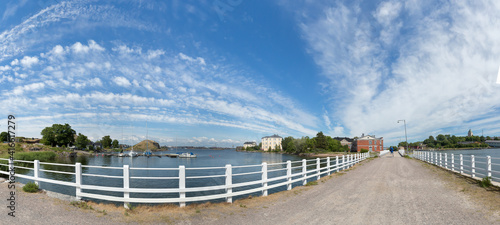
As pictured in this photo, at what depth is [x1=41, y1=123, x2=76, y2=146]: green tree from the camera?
10506 cm

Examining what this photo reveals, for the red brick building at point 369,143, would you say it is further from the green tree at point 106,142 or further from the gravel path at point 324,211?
the green tree at point 106,142

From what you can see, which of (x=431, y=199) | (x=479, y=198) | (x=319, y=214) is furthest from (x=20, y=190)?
(x=479, y=198)

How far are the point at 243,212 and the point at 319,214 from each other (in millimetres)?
2192

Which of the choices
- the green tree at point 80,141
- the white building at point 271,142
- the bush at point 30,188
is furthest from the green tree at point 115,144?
the bush at point 30,188

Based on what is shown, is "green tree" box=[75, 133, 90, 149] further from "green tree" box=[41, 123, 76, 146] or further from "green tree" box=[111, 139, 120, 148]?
"green tree" box=[111, 139, 120, 148]

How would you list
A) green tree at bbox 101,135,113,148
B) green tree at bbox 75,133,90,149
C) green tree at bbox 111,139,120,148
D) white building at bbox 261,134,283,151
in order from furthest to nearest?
green tree at bbox 111,139,120,148
white building at bbox 261,134,283,151
green tree at bbox 101,135,113,148
green tree at bbox 75,133,90,149

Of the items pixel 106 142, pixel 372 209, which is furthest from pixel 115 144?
pixel 372 209

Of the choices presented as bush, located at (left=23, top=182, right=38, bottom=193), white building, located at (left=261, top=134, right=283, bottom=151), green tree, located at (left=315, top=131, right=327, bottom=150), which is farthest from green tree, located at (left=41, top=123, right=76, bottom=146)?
bush, located at (left=23, top=182, right=38, bottom=193)

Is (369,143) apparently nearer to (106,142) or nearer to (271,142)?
(271,142)

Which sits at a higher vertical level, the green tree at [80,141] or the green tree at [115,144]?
the green tree at [80,141]

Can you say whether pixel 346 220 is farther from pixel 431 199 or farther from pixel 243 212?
pixel 431 199

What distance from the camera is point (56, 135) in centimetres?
Answer: 10600

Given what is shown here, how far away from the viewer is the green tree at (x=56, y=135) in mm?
105062

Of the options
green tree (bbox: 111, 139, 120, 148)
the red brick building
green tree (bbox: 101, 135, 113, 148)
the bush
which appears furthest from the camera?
green tree (bbox: 111, 139, 120, 148)
